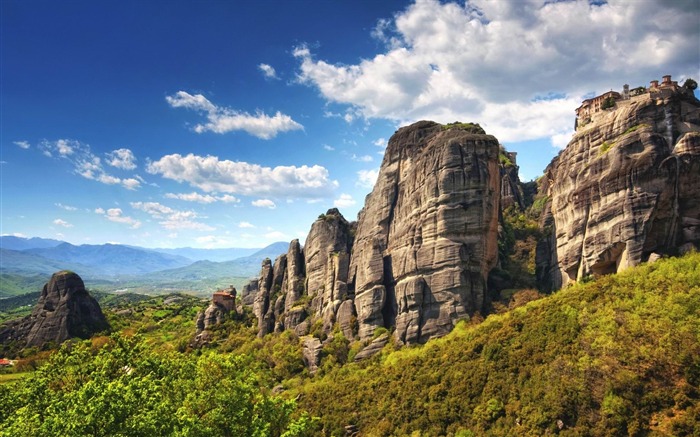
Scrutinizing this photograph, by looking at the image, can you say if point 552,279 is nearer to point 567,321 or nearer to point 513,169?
point 567,321

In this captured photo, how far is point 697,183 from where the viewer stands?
42500mm

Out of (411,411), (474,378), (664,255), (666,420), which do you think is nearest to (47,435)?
(411,411)

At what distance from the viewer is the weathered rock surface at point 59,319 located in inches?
3637

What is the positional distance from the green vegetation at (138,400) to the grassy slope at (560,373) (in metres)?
15.2

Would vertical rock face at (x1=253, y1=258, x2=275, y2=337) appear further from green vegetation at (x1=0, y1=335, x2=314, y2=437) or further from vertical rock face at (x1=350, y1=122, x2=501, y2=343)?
green vegetation at (x1=0, y1=335, x2=314, y2=437)

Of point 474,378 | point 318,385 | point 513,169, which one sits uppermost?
point 513,169

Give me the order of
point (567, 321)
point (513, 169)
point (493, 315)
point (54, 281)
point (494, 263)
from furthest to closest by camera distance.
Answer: point (513, 169) < point (54, 281) < point (494, 263) < point (493, 315) < point (567, 321)

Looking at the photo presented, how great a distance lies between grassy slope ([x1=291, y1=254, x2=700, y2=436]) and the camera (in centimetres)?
2945

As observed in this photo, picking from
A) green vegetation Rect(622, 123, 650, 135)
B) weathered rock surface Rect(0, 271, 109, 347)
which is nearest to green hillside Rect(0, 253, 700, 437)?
green vegetation Rect(622, 123, 650, 135)

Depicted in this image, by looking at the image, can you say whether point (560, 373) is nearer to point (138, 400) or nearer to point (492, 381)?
point (492, 381)

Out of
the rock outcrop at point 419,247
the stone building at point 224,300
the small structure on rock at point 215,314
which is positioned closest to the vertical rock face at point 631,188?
the rock outcrop at point 419,247

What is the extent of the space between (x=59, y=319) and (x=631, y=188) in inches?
4310

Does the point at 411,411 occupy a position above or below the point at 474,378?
below

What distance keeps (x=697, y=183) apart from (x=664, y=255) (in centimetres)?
832
